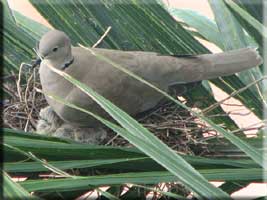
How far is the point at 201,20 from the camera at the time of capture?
2082mm

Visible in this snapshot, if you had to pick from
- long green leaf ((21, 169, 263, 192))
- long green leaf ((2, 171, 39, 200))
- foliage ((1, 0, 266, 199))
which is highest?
foliage ((1, 0, 266, 199))

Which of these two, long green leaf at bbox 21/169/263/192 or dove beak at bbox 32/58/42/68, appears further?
dove beak at bbox 32/58/42/68

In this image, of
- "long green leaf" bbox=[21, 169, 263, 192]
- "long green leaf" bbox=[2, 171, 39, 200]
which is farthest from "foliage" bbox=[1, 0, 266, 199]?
"long green leaf" bbox=[2, 171, 39, 200]

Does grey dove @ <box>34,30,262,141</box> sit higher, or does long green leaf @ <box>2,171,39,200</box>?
grey dove @ <box>34,30,262,141</box>

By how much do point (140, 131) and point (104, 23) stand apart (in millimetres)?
912

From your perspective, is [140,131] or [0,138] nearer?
[140,131]

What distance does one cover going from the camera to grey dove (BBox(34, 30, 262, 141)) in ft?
7.02

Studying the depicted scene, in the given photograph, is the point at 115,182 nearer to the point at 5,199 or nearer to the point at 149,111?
the point at 5,199

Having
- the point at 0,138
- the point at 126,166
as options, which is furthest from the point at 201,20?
the point at 0,138

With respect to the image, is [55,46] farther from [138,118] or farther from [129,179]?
[129,179]

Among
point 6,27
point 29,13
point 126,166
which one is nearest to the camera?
point 126,166

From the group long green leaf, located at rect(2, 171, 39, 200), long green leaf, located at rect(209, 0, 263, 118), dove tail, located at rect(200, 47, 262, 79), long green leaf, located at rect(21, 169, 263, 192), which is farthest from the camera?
dove tail, located at rect(200, 47, 262, 79)

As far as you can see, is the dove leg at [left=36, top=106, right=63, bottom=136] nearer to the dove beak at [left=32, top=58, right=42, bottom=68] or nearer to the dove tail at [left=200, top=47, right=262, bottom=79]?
the dove beak at [left=32, top=58, right=42, bottom=68]

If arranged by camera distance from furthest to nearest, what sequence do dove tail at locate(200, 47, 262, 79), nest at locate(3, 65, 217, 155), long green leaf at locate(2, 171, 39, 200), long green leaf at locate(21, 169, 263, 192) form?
nest at locate(3, 65, 217, 155) < dove tail at locate(200, 47, 262, 79) < long green leaf at locate(21, 169, 263, 192) < long green leaf at locate(2, 171, 39, 200)
